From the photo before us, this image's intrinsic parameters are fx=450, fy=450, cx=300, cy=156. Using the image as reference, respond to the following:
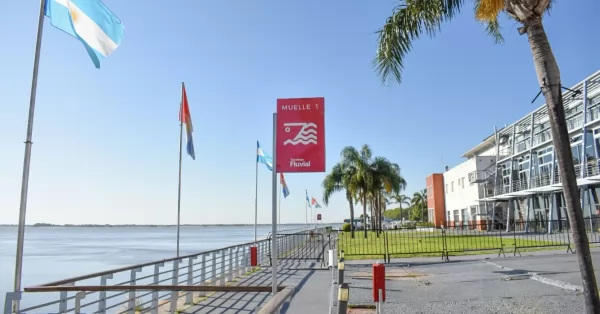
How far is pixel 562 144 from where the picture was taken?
621 cm

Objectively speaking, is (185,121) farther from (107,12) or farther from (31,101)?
(31,101)

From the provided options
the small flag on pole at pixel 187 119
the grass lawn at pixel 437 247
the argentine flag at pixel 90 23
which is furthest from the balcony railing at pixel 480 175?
the argentine flag at pixel 90 23

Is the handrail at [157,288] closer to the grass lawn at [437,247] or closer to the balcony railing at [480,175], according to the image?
the grass lawn at [437,247]

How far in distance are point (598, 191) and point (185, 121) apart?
27905 mm

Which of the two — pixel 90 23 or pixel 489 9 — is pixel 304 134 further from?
pixel 90 23

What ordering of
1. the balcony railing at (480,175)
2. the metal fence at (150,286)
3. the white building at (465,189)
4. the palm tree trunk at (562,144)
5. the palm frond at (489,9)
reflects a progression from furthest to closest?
the white building at (465,189) → the balcony railing at (480,175) → the palm frond at (489,9) → the palm tree trunk at (562,144) → the metal fence at (150,286)

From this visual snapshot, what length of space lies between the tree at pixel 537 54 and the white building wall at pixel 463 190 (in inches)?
1830

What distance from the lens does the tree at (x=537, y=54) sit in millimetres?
6047

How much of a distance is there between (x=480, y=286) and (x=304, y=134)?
7.77m

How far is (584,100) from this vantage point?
29750 mm

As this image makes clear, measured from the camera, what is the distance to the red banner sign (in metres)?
5.11

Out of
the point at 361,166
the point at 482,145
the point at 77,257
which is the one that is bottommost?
the point at 77,257

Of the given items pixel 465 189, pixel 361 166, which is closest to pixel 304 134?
pixel 361 166

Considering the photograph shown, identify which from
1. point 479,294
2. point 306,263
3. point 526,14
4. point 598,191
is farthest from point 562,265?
point 598,191
